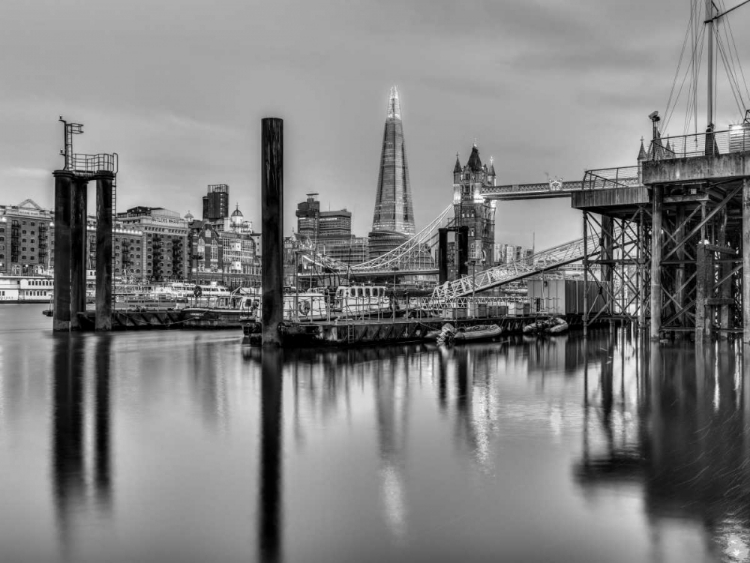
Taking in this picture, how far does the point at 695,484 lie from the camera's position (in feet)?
48.5

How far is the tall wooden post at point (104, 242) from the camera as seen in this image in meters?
56.2

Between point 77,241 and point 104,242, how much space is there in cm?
265

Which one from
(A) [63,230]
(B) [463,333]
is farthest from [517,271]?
(A) [63,230]

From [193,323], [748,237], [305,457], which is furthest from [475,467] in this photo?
[193,323]

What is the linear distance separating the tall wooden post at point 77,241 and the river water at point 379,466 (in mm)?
25871

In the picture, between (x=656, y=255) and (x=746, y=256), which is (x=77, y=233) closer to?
(x=656, y=255)

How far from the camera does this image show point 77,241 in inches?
2271

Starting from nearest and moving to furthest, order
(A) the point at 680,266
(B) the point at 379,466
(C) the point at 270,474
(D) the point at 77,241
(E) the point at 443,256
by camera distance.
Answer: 1. (C) the point at 270,474
2. (B) the point at 379,466
3. (A) the point at 680,266
4. (D) the point at 77,241
5. (E) the point at 443,256

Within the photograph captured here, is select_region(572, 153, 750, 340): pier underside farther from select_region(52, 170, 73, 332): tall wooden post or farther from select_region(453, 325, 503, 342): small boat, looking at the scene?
select_region(52, 170, 73, 332): tall wooden post

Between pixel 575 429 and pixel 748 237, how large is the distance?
71.9ft

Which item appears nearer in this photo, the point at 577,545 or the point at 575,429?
the point at 577,545

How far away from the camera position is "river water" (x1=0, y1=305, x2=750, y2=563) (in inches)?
471

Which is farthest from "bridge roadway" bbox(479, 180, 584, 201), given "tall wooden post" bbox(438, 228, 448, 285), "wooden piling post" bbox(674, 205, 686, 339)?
"wooden piling post" bbox(674, 205, 686, 339)

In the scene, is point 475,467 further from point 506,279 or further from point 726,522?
point 506,279
